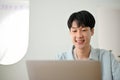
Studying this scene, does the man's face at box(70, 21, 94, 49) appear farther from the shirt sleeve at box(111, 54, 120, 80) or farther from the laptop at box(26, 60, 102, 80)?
the laptop at box(26, 60, 102, 80)

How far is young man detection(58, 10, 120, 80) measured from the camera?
1990mm

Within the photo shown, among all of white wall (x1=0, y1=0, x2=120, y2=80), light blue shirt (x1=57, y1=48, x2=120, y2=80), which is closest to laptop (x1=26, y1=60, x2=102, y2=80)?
light blue shirt (x1=57, y1=48, x2=120, y2=80)

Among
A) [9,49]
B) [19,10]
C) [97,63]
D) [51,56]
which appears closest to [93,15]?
[51,56]

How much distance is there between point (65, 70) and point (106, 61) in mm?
1010

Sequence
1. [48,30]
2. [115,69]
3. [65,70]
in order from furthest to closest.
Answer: [48,30] → [115,69] → [65,70]

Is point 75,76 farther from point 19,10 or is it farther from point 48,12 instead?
point 19,10

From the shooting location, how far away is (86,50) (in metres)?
2.06

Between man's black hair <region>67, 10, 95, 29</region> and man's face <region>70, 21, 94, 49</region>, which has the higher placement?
man's black hair <region>67, 10, 95, 29</region>

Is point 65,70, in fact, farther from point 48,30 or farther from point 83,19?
point 48,30

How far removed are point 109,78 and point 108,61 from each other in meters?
0.18

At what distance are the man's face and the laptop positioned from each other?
96cm

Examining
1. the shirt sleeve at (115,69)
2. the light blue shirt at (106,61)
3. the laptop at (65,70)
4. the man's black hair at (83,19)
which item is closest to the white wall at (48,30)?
the man's black hair at (83,19)

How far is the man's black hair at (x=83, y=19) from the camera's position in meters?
2.04

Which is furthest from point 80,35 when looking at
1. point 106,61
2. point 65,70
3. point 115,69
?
point 65,70
